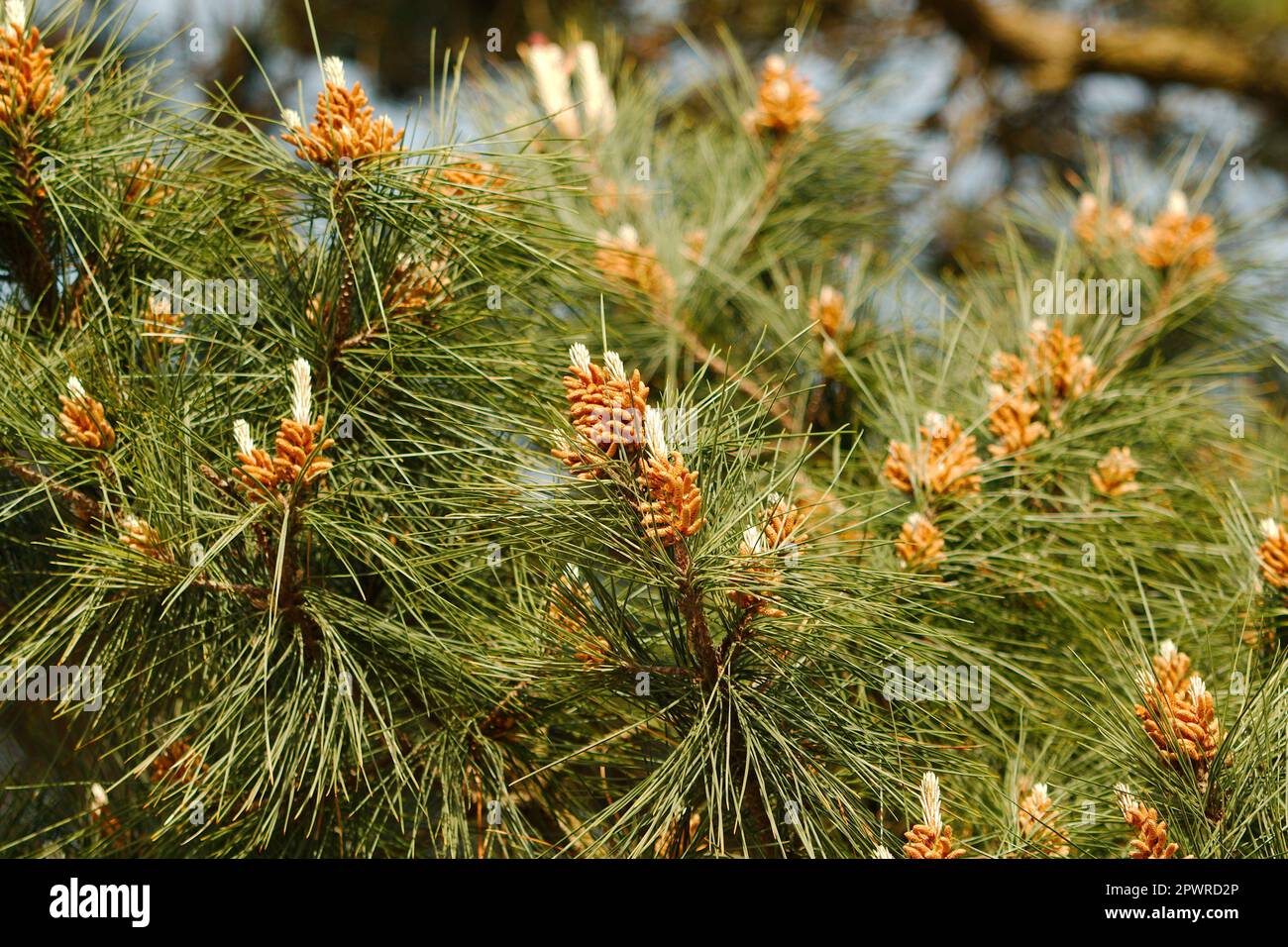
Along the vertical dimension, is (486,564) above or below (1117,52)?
below

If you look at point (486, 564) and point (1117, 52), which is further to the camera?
point (1117, 52)

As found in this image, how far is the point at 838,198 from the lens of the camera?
1326mm

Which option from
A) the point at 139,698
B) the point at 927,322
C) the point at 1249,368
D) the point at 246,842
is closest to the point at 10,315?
the point at 139,698

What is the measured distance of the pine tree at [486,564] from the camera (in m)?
0.70

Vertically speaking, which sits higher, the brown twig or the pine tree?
the brown twig

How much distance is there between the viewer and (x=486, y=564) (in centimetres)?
76

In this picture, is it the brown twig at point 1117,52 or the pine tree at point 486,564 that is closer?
the pine tree at point 486,564

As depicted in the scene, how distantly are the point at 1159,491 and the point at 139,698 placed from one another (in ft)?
2.57

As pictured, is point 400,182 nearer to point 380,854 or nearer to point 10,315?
point 10,315

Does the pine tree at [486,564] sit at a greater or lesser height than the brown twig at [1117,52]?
lesser

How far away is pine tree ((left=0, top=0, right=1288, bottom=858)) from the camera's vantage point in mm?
703
